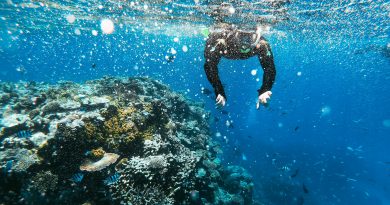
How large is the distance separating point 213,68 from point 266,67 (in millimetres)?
1097

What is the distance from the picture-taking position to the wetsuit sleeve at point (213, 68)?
5.09 m

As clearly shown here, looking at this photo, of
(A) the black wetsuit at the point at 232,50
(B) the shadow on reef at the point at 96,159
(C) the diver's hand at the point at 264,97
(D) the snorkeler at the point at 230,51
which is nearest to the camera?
(C) the diver's hand at the point at 264,97

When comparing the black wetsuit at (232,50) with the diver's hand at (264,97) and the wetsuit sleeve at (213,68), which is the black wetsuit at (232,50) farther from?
the diver's hand at (264,97)

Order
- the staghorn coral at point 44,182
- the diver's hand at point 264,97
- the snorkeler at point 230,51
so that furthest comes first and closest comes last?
the staghorn coral at point 44,182 < the snorkeler at point 230,51 < the diver's hand at point 264,97

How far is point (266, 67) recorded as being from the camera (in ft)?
17.4

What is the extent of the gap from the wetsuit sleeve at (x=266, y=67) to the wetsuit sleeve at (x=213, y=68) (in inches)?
31.1

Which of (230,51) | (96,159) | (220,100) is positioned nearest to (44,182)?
(96,159)

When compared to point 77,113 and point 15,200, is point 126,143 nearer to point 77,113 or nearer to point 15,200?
point 77,113

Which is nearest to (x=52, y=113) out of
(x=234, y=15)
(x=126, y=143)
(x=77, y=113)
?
(x=77, y=113)

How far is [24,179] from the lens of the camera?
249 inches

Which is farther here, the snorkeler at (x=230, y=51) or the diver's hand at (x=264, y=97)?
the snorkeler at (x=230, y=51)

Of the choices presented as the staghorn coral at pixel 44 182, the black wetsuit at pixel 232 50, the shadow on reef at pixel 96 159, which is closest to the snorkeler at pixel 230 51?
the black wetsuit at pixel 232 50

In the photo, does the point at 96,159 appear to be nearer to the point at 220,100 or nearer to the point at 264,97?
the point at 220,100

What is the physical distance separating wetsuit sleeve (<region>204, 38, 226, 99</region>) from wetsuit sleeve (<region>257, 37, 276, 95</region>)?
791 mm
